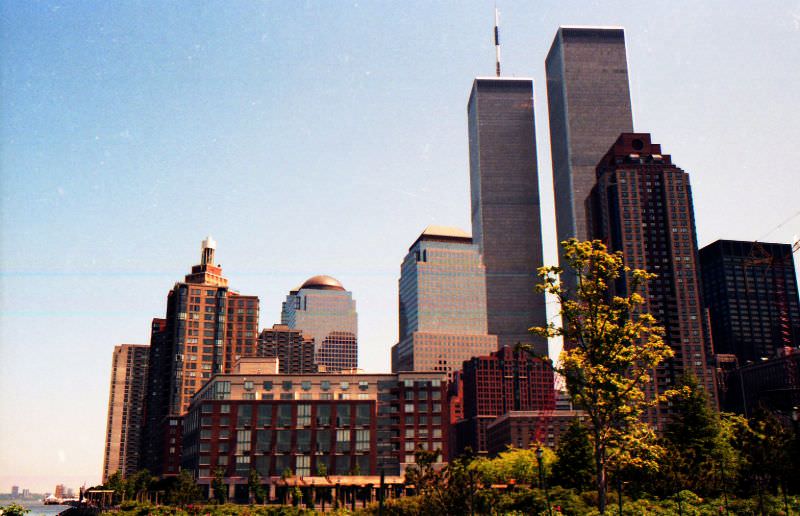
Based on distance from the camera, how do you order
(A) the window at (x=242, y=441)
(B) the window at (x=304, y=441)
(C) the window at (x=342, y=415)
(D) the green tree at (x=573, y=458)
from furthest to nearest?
(C) the window at (x=342, y=415) → (B) the window at (x=304, y=441) → (A) the window at (x=242, y=441) → (D) the green tree at (x=573, y=458)

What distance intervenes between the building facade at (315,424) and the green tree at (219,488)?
3.70 m

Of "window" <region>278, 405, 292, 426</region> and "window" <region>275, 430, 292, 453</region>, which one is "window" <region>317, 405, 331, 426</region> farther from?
"window" <region>275, 430, 292, 453</region>

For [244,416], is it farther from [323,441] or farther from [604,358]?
[604,358]

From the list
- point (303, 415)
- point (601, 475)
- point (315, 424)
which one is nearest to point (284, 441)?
point (303, 415)

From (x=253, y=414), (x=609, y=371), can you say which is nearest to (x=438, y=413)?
(x=253, y=414)

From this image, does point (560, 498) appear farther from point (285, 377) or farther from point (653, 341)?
point (285, 377)

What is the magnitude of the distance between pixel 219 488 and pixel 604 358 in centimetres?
11687

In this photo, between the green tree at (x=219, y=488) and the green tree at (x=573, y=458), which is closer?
the green tree at (x=573, y=458)

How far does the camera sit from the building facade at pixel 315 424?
164m

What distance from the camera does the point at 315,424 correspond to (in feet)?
551

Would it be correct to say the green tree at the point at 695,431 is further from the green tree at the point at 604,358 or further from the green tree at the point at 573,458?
the green tree at the point at 604,358

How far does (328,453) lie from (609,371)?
390 ft

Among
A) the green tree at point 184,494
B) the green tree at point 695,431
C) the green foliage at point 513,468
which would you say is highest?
the green tree at point 695,431

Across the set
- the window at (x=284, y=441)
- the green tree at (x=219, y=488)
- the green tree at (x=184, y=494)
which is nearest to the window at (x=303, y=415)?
the window at (x=284, y=441)
